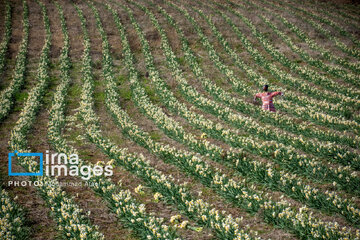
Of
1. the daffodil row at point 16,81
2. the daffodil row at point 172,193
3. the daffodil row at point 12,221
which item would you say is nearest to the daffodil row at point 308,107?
the daffodil row at point 172,193

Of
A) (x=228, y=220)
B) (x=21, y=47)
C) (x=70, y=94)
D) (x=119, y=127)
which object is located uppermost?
(x=21, y=47)

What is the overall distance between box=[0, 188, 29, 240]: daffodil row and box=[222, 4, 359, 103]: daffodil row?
560 inches

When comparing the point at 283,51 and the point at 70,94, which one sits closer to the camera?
the point at 70,94

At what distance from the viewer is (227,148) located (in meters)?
11.0

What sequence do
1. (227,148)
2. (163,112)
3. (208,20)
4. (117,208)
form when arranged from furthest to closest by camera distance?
1. (208,20)
2. (163,112)
3. (227,148)
4. (117,208)

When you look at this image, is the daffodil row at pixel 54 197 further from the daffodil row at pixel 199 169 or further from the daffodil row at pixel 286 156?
the daffodil row at pixel 286 156

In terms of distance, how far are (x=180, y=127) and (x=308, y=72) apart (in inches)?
437

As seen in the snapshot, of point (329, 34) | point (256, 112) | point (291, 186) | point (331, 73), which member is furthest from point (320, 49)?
point (291, 186)

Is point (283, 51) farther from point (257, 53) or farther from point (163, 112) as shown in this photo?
point (163, 112)

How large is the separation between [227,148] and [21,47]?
21909mm

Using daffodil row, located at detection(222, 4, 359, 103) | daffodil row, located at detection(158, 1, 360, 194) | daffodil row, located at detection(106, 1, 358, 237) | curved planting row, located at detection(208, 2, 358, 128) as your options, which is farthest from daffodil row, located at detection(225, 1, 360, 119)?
daffodil row, located at detection(106, 1, 358, 237)

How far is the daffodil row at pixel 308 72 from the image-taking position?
14.8 metres

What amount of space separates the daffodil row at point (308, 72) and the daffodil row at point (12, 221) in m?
14.2

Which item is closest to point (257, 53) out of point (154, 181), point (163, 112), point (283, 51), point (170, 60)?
point (283, 51)
